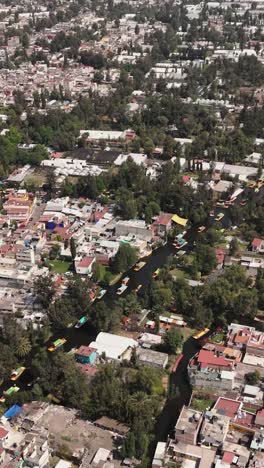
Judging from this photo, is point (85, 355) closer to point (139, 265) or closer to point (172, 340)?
point (172, 340)

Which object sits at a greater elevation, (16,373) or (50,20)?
(50,20)

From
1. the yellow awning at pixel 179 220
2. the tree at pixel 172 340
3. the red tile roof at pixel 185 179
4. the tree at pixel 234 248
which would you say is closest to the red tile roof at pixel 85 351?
the tree at pixel 172 340

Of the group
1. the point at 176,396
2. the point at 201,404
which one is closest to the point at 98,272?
the point at 176,396

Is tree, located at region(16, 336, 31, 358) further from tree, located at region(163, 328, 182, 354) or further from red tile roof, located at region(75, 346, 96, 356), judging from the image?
tree, located at region(163, 328, 182, 354)

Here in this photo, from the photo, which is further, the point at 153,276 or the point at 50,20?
the point at 50,20

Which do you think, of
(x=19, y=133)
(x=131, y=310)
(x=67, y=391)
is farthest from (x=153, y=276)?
(x=19, y=133)

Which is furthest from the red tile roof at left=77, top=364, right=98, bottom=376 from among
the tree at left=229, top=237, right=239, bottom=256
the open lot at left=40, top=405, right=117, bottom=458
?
the tree at left=229, top=237, right=239, bottom=256

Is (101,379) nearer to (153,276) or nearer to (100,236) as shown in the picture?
(153,276)
